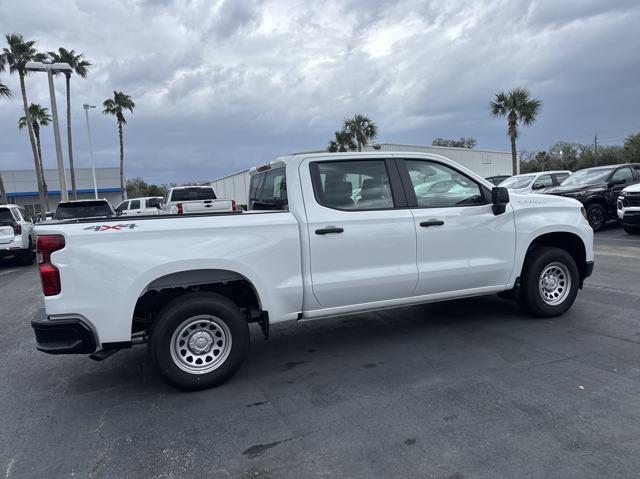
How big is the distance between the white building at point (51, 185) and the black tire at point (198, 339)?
48910mm

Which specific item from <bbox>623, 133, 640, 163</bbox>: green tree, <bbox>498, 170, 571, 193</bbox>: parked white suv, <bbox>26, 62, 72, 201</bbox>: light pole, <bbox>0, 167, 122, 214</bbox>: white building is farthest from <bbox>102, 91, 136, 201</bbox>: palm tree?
<bbox>623, 133, 640, 163</bbox>: green tree

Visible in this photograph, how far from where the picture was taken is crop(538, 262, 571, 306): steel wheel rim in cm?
577

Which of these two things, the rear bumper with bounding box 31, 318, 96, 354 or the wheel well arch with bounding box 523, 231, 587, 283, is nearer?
the rear bumper with bounding box 31, 318, 96, 354

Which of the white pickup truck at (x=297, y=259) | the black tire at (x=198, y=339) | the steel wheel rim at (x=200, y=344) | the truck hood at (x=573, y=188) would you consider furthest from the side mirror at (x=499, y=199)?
the truck hood at (x=573, y=188)

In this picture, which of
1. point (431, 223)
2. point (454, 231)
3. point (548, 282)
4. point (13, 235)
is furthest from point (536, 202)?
point (13, 235)

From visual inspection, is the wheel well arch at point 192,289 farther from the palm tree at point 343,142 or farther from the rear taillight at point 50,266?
the palm tree at point 343,142

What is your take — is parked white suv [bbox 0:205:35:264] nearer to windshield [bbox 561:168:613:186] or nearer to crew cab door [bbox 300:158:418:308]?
crew cab door [bbox 300:158:418:308]

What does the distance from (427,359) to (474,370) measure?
494 mm

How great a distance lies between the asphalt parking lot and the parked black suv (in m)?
9.60

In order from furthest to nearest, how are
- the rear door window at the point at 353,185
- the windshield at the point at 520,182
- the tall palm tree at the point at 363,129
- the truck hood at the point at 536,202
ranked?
1. the tall palm tree at the point at 363,129
2. the windshield at the point at 520,182
3. the truck hood at the point at 536,202
4. the rear door window at the point at 353,185

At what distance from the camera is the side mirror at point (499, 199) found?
5.09 metres

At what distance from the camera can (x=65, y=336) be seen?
3.84m

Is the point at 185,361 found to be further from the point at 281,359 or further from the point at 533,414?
the point at 533,414

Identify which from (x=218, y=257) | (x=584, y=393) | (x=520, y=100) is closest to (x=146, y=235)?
(x=218, y=257)
